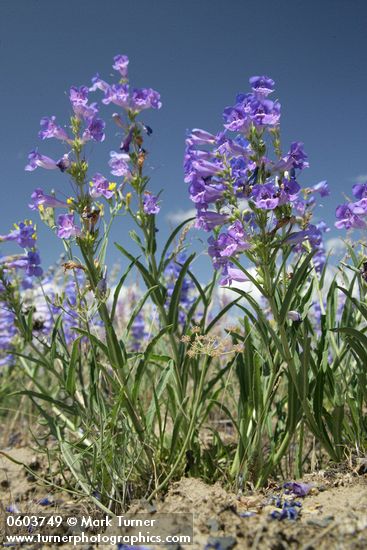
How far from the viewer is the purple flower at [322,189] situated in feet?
9.86

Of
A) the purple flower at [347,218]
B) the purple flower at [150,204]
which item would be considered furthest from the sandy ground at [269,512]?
the purple flower at [150,204]

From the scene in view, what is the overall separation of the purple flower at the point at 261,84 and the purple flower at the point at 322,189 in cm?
78

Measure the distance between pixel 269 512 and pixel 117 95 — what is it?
2232 millimetres

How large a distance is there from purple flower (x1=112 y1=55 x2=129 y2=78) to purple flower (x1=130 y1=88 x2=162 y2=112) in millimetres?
246

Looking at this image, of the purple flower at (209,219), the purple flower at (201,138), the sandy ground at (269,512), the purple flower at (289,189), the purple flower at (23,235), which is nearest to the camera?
the sandy ground at (269,512)

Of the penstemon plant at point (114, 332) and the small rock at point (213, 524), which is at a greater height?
the penstemon plant at point (114, 332)

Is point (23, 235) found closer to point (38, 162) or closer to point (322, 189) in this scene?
point (38, 162)

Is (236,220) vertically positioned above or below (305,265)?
above

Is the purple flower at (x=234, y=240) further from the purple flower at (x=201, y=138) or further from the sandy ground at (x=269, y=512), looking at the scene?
the sandy ground at (x=269, y=512)

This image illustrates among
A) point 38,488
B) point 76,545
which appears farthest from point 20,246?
point 76,545

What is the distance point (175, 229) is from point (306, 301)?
839mm

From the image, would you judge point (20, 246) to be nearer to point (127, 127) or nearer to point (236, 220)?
point (127, 127)

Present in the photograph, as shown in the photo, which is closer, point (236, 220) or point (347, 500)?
point (347, 500)

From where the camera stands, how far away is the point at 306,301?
8.97ft
